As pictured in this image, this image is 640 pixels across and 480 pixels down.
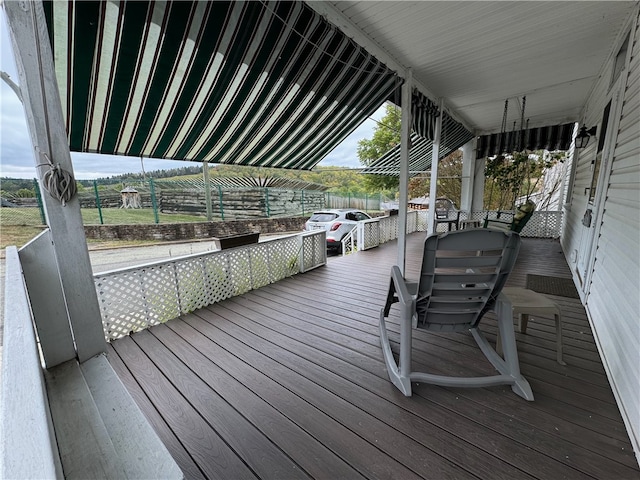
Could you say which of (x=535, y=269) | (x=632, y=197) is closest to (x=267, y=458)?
(x=632, y=197)

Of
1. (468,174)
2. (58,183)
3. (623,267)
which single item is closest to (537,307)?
(623,267)

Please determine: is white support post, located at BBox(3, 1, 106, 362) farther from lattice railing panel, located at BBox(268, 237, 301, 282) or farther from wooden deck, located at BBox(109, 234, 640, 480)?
lattice railing panel, located at BBox(268, 237, 301, 282)

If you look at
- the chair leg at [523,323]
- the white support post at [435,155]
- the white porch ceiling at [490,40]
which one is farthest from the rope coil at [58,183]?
the white support post at [435,155]

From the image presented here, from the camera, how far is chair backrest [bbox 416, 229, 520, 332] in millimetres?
1729

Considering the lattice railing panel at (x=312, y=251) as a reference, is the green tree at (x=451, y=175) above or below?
above

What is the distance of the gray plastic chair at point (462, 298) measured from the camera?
68.6 inches

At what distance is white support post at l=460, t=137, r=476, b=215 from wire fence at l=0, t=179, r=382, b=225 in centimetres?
765

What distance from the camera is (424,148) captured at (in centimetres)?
747

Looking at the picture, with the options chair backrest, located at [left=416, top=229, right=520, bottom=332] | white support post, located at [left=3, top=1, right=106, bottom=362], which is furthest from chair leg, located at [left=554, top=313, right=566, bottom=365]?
white support post, located at [left=3, top=1, right=106, bottom=362]

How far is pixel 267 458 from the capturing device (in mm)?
1468

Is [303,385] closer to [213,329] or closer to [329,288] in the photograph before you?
[213,329]

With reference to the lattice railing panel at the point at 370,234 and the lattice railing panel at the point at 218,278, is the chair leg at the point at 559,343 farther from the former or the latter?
the lattice railing panel at the point at 370,234

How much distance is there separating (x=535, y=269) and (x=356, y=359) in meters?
4.31

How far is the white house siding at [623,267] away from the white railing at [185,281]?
375cm
